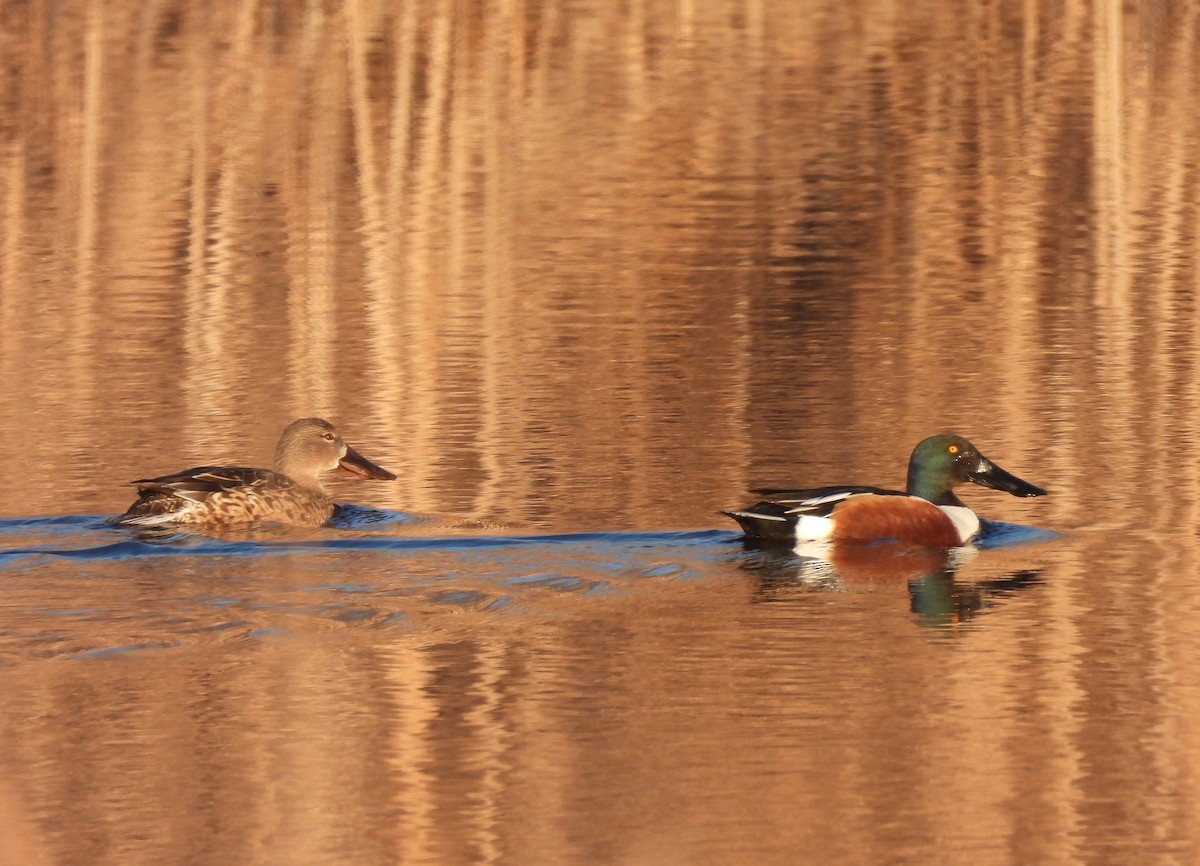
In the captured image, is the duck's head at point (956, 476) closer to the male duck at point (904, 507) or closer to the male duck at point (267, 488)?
the male duck at point (904, 507)

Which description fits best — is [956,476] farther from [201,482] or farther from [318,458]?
[201,482]

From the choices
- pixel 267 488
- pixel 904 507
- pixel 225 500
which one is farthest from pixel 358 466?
pixel 904 507

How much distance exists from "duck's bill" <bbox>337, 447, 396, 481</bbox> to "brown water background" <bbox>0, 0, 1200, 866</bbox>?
0.13 m

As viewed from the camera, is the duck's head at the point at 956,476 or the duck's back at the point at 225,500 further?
the duck's head at the point at 956,476

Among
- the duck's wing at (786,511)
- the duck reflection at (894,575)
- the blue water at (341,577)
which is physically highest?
the duck's wing at (786,511)

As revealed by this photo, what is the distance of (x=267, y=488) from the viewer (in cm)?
991

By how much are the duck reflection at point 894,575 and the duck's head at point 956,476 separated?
1.25 ft

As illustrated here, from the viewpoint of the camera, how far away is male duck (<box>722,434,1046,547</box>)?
927 centimetres

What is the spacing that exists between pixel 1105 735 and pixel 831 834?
121cm

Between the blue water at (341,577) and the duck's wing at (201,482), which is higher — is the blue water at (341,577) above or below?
below

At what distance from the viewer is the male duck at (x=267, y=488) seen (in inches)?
372

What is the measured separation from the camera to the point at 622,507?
9.65m

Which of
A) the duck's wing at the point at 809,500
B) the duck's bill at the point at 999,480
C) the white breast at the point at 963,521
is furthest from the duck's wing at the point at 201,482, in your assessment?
the duck's bill at the point at 999,480

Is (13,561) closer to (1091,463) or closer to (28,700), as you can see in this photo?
(28,700)
